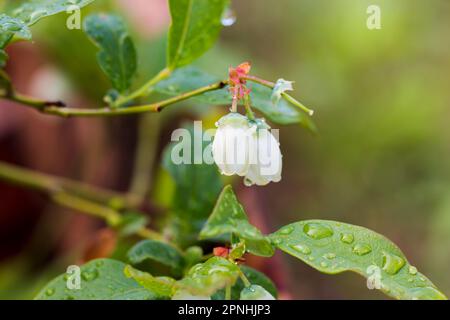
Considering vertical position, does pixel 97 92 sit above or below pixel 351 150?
below

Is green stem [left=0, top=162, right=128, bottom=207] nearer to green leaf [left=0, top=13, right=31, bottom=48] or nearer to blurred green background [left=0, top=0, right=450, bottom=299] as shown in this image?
blurred green background [left=0, top=0, right=450, bottom=299]

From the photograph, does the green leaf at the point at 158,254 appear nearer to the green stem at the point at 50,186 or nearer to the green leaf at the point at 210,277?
the green leaf at the point at 210,277

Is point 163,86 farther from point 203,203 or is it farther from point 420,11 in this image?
point 420,11

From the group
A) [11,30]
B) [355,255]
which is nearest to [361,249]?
[355,255]

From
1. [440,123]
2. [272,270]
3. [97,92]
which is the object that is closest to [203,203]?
[272,270]

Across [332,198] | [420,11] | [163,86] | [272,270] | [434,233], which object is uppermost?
→ [420,11]

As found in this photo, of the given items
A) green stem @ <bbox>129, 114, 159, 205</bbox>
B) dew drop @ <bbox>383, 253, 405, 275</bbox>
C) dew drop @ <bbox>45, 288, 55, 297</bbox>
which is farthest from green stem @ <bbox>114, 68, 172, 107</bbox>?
green stem @ <bbox>129, 114, 159, 205</bbox>

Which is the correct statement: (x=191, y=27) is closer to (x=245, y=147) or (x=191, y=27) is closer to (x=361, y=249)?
(x=245, y=147)

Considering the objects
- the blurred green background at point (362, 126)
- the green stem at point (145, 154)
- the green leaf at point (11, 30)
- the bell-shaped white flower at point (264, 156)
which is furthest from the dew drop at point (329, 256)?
the blurred green background at point (362, 126)
